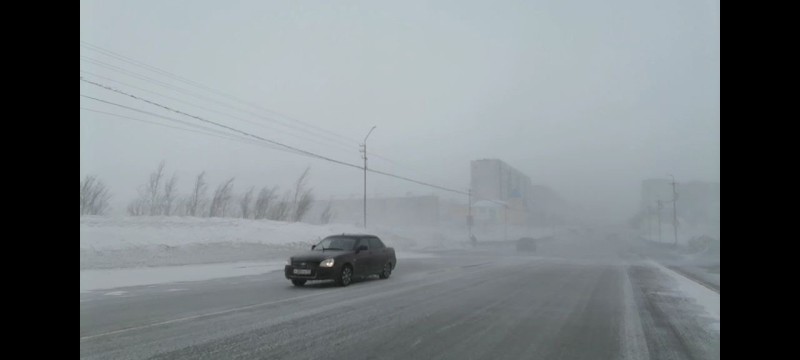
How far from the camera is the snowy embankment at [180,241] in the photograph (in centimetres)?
2253

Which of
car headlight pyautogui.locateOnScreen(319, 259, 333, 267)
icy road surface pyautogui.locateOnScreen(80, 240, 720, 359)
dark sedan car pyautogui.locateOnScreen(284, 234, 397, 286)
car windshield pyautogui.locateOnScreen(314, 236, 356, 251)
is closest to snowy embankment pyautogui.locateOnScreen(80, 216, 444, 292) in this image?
car windshield pyautogui.locateOnScreen(314, 236, 356, 251)

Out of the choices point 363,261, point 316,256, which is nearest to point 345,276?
point 316,256

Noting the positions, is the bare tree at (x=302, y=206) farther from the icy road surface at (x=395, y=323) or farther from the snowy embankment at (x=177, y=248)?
the icy road surface at (x=395, y=323)

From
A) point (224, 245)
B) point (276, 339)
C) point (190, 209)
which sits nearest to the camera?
point (276, 339)

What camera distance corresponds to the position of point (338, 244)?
16.8 metres

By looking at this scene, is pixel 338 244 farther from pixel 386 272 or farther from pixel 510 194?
pixel 510 194

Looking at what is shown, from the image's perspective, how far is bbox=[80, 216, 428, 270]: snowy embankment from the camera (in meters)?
22.5

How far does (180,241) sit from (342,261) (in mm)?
14520

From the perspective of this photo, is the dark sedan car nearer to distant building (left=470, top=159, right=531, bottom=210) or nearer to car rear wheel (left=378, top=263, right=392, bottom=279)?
car rear wheel (left=378, top=263, right=392, bottom=279)
